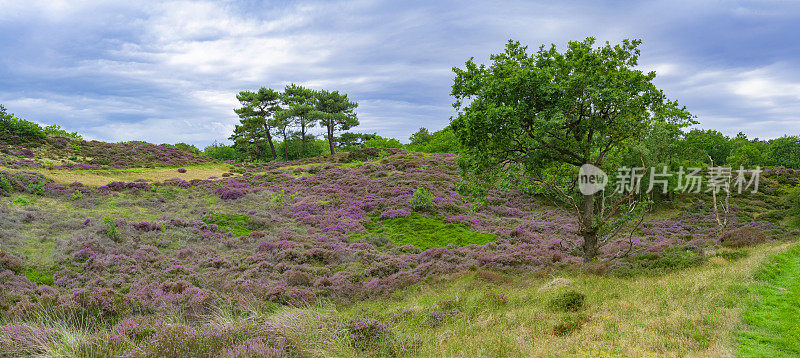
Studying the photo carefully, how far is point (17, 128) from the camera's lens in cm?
4300

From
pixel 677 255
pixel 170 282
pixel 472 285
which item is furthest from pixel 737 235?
pixel 170 282

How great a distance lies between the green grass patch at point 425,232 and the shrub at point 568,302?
41.4ft

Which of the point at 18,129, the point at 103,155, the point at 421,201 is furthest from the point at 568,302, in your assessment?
the point at 18,129

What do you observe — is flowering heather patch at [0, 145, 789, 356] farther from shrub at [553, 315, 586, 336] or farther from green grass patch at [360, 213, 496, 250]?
shrub at [553, 315, 586, 336]

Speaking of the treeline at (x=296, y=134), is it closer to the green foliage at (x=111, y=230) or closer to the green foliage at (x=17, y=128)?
the green foliage at (x=17, y=128)

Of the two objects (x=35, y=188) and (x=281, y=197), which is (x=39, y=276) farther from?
(x=281, y=197)

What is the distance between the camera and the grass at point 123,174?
3219cm

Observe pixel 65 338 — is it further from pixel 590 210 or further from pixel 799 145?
pixel 799 145

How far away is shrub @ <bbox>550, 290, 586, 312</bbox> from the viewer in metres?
10.2

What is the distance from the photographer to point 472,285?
14867mm

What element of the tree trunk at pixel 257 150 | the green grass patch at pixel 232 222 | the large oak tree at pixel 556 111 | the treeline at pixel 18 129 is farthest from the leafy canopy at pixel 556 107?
the tree trunk at pixel 257 150

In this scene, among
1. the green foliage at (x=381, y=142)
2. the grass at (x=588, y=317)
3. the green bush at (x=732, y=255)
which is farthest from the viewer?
the green foliage at (x=381, y=142)

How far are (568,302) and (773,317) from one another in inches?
184

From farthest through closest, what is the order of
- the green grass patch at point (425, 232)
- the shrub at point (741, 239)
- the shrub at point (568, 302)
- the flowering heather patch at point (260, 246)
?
the green grass patch at point (425, 232)
the shrub at point (741, 239)
the flowering heather patch at point (260, 246)
the shrub at point (568, 302)
